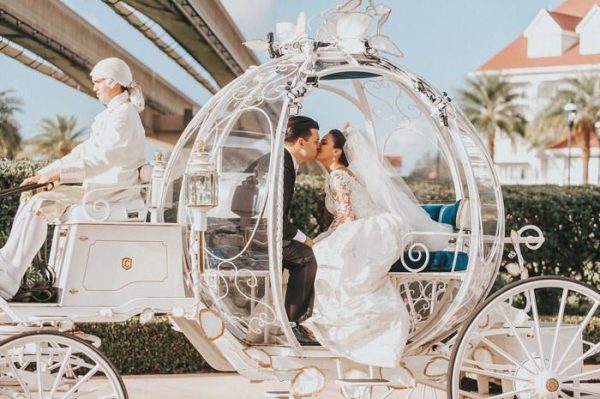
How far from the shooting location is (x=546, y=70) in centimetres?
5025

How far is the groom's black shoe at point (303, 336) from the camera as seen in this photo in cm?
556

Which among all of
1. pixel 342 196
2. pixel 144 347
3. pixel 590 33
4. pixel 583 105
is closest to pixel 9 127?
pixel 144 347

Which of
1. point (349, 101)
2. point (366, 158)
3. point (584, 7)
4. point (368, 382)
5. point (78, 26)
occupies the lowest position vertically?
point (368, 382)

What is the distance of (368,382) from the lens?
5.31 metres

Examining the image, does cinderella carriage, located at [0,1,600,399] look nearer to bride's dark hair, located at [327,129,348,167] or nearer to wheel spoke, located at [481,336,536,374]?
wheel spoke, located at [481,336,536,374]

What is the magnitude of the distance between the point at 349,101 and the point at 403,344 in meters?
2.11

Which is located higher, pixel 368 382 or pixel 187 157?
pixel 187 157

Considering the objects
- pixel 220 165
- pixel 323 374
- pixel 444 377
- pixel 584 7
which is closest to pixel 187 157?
pixel 220 165

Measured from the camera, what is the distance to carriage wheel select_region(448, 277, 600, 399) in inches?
209

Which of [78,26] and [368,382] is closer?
[368,382]

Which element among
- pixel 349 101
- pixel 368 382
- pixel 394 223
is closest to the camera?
pixel 368 382

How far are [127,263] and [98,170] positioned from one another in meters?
0.55

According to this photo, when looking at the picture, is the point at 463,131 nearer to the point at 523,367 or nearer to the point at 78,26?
the point at 523,367

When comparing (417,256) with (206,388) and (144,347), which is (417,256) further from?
(144,347)
